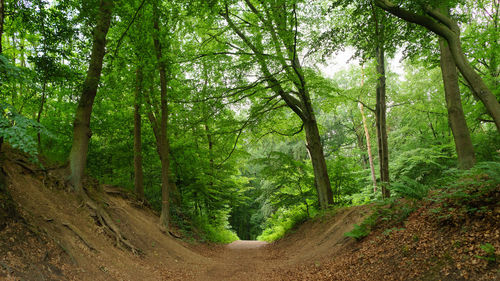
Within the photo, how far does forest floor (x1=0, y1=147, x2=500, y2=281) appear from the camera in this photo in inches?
152

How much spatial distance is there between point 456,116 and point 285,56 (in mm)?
6152

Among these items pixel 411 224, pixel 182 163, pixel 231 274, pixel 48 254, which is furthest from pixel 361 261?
pixel 182 163

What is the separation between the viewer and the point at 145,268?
7051 mm

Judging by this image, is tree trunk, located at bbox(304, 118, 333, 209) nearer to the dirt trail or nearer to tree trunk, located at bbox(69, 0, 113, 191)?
the dirt trail

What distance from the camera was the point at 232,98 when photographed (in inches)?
453

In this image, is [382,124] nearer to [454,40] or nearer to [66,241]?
[454,40]

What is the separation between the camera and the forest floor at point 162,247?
385cm

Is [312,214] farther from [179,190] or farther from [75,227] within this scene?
[75,227]

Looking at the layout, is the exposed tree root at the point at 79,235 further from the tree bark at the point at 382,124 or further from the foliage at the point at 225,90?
the tree bark at the point at 382,124

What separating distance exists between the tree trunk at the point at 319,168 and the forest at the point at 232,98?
0.07m

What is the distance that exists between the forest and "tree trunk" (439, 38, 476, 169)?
0.03 metres

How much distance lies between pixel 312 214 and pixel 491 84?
9.75 m

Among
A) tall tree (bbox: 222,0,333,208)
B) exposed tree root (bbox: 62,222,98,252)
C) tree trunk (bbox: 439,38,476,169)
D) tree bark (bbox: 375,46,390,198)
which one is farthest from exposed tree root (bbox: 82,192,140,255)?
tree trunk (bbox: 439,38,476,169)

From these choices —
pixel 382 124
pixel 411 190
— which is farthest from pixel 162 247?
pixel 382 124
